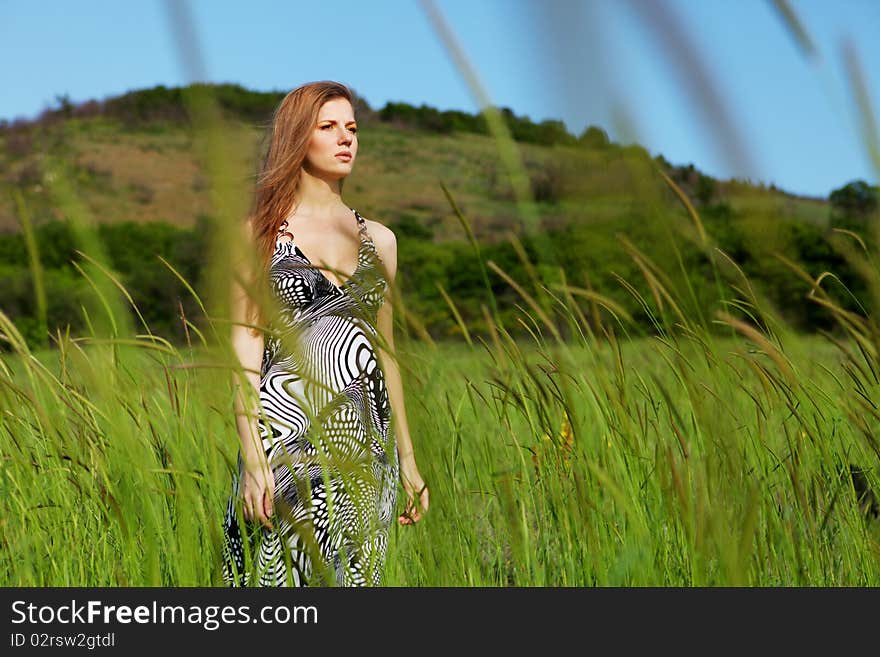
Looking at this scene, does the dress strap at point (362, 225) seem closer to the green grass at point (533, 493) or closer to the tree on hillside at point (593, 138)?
the green grass at point (533, 493)

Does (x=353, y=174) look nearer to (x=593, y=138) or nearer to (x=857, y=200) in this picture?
(x=857, y=200)

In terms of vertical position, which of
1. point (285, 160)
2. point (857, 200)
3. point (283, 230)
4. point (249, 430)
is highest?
point (285, 160)

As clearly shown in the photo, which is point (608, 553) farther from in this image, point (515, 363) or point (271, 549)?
point (271, 549)

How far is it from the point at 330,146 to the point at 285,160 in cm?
10

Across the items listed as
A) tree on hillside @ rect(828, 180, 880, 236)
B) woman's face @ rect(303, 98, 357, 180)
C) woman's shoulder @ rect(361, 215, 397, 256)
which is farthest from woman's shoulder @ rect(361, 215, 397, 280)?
tree on hillside @ rect(828, 180, 880, 236)

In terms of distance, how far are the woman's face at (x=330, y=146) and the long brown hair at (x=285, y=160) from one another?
0.01 meters

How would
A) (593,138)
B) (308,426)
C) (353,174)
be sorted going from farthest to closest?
(353,174) → (308,426) → (593,138)

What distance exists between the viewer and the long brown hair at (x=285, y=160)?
162 centimetres

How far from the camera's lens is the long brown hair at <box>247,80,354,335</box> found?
1.62m

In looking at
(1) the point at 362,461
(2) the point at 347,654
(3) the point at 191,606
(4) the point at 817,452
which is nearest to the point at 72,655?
(3) the point at 191,606

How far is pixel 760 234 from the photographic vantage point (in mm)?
376

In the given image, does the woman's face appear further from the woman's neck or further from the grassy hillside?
the grassy hillside

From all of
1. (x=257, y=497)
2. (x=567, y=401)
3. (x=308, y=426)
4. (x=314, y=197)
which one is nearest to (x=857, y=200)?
(x=567, y=401)

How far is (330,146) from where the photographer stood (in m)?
1.64
